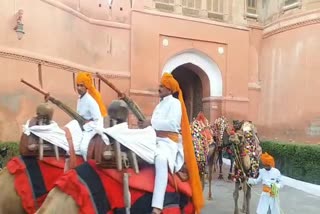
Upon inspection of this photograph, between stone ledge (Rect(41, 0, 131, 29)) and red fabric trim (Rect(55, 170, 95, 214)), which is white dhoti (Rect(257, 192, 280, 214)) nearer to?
red fabric trim (Rect(55, 170, 95, 214))

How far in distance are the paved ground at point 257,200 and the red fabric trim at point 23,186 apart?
4570 mm

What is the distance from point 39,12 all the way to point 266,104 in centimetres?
972

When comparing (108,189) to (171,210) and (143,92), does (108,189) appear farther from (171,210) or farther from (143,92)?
(143,92)

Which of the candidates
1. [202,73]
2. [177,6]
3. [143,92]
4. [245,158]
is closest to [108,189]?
[245,158]

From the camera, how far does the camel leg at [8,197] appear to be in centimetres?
392

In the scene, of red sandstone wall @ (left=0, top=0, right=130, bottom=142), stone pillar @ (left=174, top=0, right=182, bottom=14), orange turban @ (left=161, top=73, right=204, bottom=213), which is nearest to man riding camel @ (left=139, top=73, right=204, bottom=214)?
orange turban @ (left=161, top=73, right=204, bottom=213)

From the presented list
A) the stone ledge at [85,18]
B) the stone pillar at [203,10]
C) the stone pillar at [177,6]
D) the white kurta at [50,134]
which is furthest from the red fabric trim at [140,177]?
the stone pillar at [203,10]

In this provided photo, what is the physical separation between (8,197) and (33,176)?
34cm

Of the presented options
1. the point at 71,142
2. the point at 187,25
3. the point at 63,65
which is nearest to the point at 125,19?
the point at 187,25

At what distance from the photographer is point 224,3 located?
683 inches

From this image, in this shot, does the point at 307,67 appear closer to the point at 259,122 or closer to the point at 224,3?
the point at 259,122

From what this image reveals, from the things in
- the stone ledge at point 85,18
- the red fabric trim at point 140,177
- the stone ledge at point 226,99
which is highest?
the stone ledge at point 85,18

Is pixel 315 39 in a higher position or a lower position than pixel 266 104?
higher

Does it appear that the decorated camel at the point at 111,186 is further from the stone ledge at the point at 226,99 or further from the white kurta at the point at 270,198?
the stone ledge at the point at 226,99
